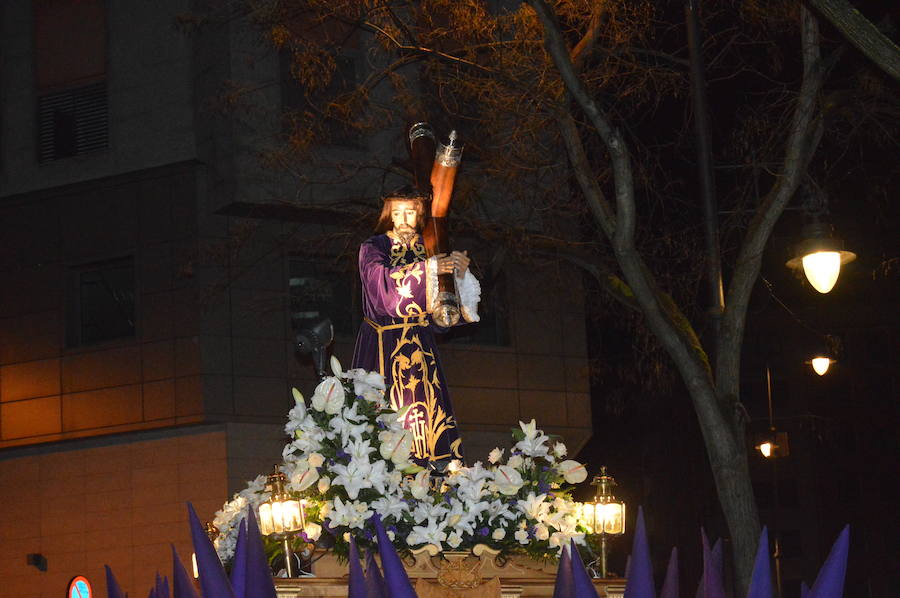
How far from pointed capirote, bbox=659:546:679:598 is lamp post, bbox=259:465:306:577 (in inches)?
247

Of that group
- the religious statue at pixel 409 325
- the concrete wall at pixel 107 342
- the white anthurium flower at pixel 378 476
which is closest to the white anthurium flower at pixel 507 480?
the white anthurium flower at pixel 378 476

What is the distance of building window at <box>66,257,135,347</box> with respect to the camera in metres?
20.0

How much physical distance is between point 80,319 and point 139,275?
48.8 inches

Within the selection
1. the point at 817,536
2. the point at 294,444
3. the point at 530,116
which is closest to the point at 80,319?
the point at 530,116

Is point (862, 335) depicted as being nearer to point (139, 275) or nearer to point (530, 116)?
point (139, 275)

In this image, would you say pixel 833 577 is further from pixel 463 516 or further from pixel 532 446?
pixel 532 446

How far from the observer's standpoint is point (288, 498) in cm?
744

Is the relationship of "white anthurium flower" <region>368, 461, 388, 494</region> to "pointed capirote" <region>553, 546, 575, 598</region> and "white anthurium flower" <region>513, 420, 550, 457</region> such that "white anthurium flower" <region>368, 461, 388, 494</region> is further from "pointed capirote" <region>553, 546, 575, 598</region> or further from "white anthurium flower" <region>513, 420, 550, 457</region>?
"pointed capirote" <region>553, 546, 575, 598</region>

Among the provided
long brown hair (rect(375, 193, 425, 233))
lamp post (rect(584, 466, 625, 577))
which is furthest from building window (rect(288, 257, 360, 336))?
lamp post (rect(584, 466, 625, 577))

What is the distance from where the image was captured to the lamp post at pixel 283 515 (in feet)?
24.2

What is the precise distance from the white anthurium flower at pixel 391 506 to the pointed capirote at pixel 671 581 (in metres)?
6.08

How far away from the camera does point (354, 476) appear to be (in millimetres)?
7254

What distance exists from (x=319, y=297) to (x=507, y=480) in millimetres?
12821

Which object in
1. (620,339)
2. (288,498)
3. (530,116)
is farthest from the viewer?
(620,339)
